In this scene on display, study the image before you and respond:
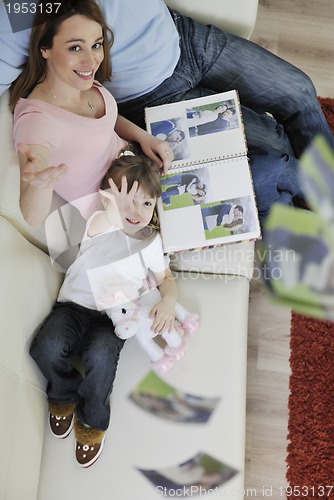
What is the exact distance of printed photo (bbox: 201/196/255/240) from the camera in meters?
1.18

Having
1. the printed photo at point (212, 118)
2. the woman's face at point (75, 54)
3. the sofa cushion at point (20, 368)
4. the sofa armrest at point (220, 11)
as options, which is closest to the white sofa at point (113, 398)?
the sofa cushion at point (20, 368)

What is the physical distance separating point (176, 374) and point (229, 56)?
2.57 feet

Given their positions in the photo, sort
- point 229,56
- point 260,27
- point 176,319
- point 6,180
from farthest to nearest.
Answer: point 260,27 < point 229,56 < point 176,319 < point 6,180

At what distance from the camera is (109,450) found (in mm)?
1072

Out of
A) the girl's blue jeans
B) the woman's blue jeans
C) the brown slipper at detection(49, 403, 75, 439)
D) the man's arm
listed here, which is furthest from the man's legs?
the brown slipper at detection(49, 403, 75, 439)

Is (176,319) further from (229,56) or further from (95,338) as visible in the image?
(229,56)

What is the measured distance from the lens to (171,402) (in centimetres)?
111

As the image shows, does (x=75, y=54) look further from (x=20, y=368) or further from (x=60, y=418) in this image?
(x=60, y=418)

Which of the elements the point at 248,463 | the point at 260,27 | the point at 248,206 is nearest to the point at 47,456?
the point at 248,463

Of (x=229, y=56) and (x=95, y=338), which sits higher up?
(x=229, y=56)

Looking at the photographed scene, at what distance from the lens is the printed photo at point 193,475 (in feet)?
3.38

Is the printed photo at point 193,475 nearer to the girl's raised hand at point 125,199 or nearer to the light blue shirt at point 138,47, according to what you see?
the girl's raised hand at point 125,199

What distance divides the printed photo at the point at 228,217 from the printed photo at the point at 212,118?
0.18 metres

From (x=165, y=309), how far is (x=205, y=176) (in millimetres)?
314
